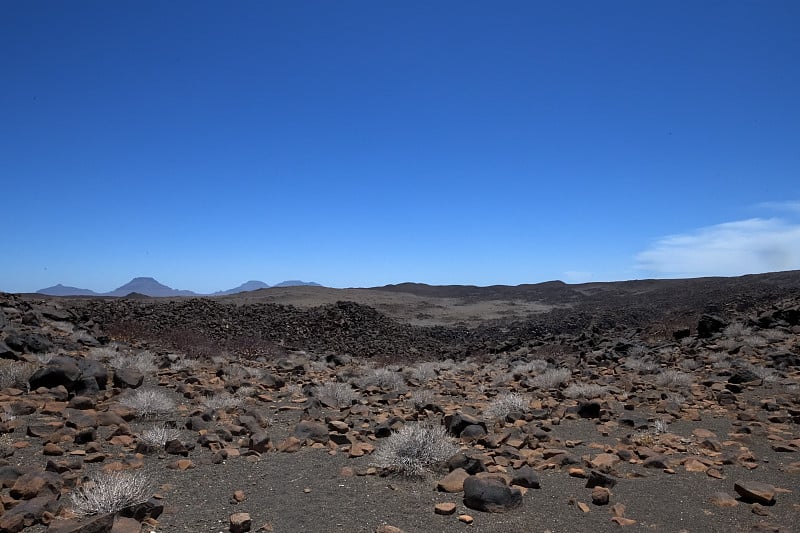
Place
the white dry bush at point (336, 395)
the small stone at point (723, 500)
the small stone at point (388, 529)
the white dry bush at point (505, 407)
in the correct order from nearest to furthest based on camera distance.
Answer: the small stone at point (388, 529), the small stone at point (723, 500), the white dry bush at point (505, 407), the white dry bush at point (336, 395)

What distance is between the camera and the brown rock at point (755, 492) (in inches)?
188

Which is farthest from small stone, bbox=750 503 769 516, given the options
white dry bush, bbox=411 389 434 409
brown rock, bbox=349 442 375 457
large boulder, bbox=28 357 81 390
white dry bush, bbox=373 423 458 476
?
large boulder, bbox=28 357 81 390

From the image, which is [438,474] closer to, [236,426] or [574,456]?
[574,456]

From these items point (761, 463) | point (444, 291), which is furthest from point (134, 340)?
point (444, 291)

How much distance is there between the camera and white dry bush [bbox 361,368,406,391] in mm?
11666

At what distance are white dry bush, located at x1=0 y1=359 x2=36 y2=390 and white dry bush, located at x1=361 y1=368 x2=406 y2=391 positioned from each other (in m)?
6.29

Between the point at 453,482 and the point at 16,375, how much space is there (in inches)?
314

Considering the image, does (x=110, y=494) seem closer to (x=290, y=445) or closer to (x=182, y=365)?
(x=290, y=445)

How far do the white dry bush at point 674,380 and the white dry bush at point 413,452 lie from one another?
6.85 metres

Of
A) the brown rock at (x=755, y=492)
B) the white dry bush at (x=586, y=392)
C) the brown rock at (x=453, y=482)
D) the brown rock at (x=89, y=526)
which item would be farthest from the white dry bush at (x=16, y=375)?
the brown rock at (x=755, y=492)

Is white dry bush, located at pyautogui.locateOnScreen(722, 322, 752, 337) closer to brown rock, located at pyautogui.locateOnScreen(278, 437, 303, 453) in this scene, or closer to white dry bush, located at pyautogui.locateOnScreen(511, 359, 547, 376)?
white dry bush, located at pyautogui.locateOnScreen(511, 359, 547, 376)

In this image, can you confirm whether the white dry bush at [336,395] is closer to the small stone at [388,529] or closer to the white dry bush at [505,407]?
the white dry bush at [505,407]

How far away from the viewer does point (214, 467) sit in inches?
227

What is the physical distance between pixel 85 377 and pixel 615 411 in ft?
30.1
